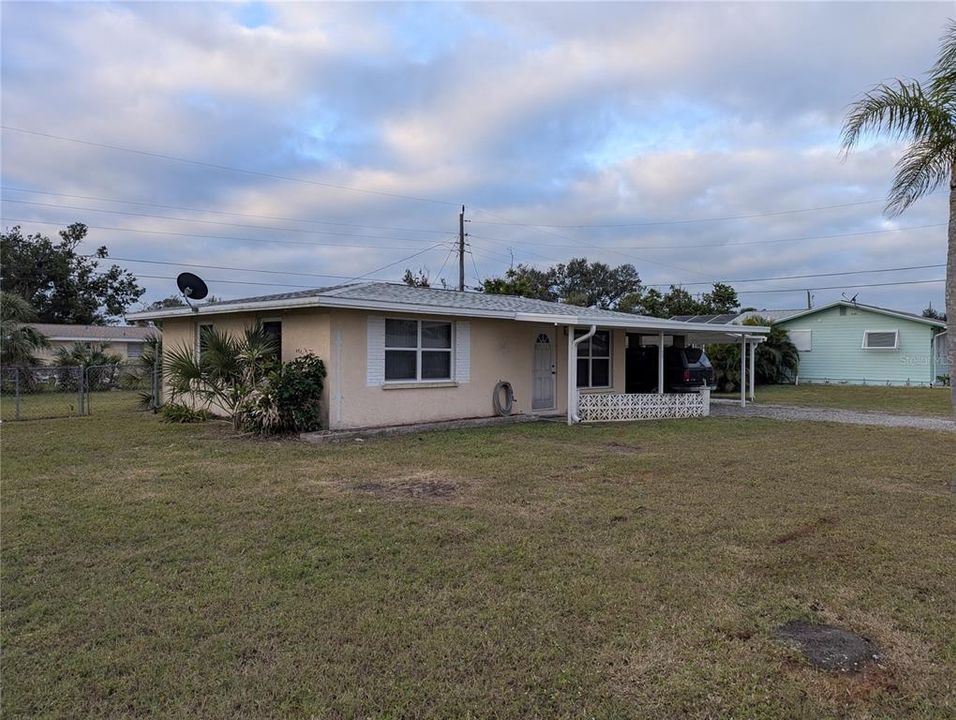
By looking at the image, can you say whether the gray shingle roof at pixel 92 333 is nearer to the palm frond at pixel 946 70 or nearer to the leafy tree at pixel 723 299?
the palm frond at pixel 946 70

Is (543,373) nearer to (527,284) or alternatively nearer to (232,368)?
(232,368)

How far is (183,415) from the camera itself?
42.2ft

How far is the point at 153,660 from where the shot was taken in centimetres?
316

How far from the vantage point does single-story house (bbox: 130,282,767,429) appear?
11023 mm

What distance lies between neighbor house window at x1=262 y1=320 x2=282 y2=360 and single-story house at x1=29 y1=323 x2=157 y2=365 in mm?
19702

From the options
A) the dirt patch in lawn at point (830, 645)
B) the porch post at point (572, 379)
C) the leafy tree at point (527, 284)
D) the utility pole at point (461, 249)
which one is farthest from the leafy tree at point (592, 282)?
Result: the dirt patch in lawn at point (830, 645)

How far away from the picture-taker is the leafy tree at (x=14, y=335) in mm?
20250

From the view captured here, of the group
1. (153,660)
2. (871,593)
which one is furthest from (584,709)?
(871,593)

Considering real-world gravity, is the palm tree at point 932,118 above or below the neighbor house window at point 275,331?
above

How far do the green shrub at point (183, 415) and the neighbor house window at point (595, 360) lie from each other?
28.2ft

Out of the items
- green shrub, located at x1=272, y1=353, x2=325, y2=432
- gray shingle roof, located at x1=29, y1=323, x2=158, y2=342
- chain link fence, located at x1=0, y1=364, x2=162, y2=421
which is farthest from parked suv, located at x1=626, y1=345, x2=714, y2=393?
gray shingle roof, located at x1=29, y1=323, x2=158, y2=342

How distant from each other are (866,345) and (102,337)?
1446 inches

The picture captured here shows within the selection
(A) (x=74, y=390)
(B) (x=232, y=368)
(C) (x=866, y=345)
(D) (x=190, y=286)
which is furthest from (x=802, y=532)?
(C) (x=866, y=345)

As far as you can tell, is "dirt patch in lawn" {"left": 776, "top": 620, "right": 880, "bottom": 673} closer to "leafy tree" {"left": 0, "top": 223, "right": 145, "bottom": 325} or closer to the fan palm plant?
the fan palm plant
